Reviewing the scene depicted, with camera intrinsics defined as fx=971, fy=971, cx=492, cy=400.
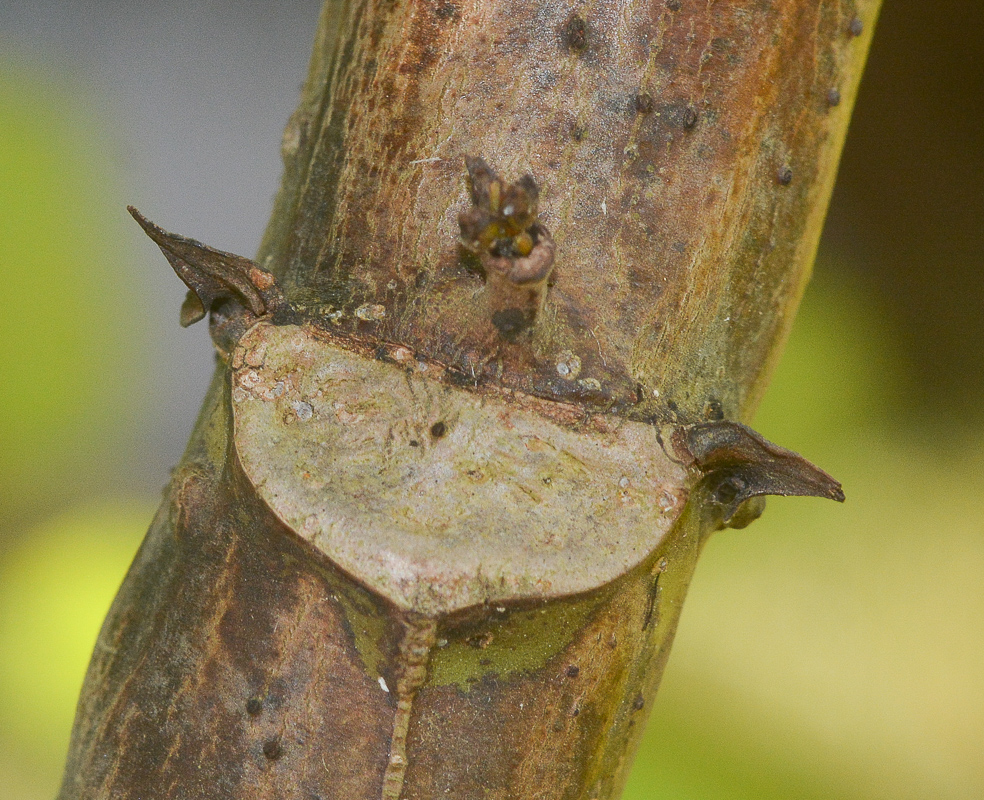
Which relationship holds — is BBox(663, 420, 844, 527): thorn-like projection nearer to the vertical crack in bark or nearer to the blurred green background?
the vertical crack in bark

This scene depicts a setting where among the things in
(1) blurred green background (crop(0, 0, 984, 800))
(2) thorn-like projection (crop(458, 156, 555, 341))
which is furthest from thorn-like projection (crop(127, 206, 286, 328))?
(1) blurred green background (crop(0, 0, 984, 800))

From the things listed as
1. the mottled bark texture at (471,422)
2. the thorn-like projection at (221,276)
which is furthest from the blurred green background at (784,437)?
the thorn-like projection at (221,276)

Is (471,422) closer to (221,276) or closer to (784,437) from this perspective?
(221,276)

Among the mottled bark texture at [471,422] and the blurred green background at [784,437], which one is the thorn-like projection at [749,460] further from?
the blurred green background at [784,437]

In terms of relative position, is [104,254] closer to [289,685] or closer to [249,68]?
[249,68]

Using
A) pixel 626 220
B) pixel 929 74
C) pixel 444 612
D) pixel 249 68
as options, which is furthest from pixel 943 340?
pixel 249 68

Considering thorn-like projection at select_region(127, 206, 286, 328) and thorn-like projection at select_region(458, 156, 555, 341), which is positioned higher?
thorn-like projection at select_region(458, 156, 555, 341)
